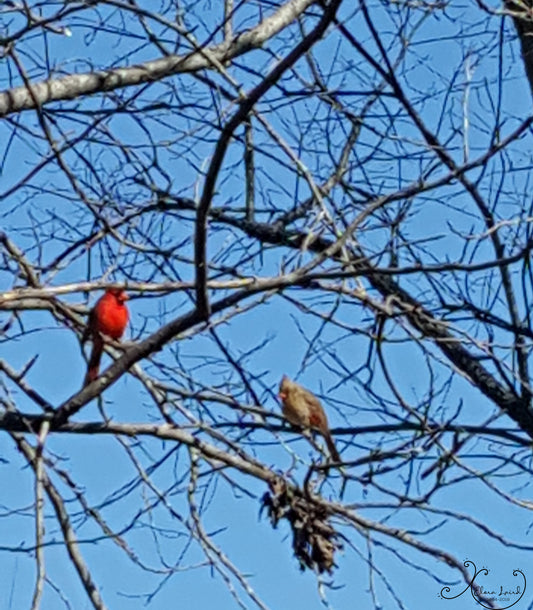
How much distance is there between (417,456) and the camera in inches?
190

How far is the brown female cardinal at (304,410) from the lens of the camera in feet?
18.5

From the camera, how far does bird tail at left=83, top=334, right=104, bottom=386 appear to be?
5.65 metres

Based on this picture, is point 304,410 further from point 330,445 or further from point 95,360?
point 95,360

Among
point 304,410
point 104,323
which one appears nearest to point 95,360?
point 104,323

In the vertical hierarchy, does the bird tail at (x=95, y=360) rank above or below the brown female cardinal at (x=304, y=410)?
above

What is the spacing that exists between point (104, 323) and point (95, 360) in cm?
26

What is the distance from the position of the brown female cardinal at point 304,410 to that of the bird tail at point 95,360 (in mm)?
751

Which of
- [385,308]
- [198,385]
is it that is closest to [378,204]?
[385,308]

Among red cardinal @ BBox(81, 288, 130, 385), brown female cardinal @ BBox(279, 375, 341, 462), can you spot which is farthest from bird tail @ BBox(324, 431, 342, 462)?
red cardinal @ BBox(81, 288, 130, 385)

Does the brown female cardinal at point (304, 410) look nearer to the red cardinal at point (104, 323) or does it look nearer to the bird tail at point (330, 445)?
the bird tail at point (330, 445)

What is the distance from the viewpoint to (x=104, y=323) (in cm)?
563

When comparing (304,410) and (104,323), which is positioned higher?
(104,323)

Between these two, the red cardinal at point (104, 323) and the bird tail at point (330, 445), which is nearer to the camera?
the red cardinal at point (104, 323)

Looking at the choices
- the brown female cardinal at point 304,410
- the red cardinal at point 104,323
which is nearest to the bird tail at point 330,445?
the brown female cardinal at point 304,410
